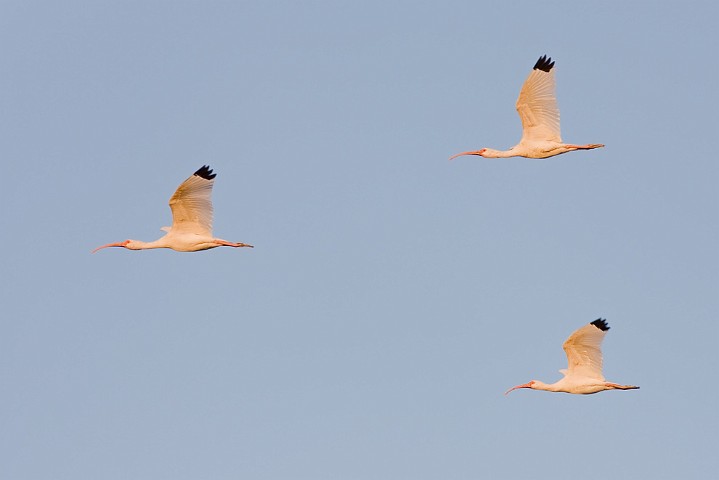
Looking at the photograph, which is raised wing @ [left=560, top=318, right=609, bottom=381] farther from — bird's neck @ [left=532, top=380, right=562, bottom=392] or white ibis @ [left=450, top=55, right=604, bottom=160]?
white ibis @ [left=450, top=55, right=604, bottom=160]

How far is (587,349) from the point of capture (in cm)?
3812

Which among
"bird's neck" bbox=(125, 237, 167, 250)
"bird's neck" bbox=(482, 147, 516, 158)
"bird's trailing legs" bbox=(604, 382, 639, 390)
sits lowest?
"bird's trailing legs" bbox=(604, 382, 639, 390)

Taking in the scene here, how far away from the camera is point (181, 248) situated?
3781 centimetres

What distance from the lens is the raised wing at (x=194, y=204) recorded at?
121ft

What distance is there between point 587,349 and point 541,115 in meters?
5.61

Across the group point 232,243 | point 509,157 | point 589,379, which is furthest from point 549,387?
point 232,243

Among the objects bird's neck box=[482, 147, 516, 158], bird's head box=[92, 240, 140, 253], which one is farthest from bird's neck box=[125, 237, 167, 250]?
bird's neck box=[482, 147, 516, 158]

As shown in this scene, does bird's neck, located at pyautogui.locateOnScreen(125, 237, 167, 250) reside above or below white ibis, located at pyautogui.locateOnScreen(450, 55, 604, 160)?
below

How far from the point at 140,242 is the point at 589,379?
36.7 ft

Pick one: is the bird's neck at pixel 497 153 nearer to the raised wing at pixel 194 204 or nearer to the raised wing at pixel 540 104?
the raised wing at pixel 540 104

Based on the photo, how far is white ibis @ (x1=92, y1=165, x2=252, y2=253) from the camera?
3700 cm

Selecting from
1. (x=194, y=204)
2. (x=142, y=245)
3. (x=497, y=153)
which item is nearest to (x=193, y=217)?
(x=194, y=204)

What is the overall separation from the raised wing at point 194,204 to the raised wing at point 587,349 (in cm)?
884

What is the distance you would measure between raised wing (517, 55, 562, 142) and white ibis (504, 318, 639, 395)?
462 cm
